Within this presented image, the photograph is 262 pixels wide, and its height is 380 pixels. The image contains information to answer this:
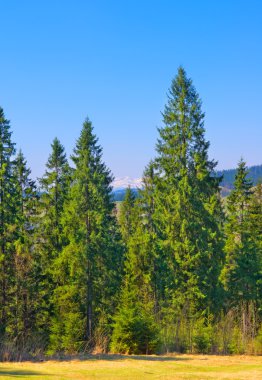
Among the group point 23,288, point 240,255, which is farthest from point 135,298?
point 240,255

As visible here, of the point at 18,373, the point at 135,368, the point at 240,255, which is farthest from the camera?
the point at 240,255

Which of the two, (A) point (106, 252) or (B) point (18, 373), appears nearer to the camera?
(B) point (18, 373)

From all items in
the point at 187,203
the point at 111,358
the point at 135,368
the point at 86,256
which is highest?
the point at 187,203

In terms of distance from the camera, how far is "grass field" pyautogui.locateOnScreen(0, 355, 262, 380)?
49.6ft

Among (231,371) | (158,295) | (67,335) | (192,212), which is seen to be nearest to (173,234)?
(192,212)

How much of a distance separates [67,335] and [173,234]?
11026 mm

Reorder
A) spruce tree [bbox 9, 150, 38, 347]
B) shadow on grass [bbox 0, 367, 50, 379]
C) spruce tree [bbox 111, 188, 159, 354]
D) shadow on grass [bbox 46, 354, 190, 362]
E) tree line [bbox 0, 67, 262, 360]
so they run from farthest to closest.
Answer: tree line [bbox 0, 67, 262, 360], spruce tree [bbox 9, 150, 38, 347], spruce tree [bbox 111, 188, 159, 354], shadow on grass [bbox 46, 354, 190, 362], shadow on grass [bbox 0, 367, 50, 379]

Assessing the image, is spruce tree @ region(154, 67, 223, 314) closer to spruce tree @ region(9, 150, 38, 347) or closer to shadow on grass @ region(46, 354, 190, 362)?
spruce tree @ region(9, 150, 38, 347)

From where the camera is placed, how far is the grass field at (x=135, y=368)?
1512cm

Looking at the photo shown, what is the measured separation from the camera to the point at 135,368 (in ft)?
55.7

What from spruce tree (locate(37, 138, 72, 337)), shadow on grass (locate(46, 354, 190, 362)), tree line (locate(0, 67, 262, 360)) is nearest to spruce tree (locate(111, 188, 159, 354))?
tree line (locate(0, 67, 262, 360))

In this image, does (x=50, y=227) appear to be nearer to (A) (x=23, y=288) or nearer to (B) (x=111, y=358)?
(A) (x=23, y=288)

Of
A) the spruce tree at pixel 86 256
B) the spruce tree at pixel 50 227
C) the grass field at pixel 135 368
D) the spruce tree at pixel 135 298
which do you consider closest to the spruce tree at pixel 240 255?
the spruce tree at pixel 135 298

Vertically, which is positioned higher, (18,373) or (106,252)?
(106,252)
